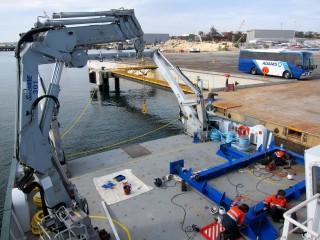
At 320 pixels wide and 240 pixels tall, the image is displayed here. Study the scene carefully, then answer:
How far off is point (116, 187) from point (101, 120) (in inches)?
660

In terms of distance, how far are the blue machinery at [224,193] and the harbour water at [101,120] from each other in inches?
280

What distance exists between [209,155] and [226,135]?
5.77 feet

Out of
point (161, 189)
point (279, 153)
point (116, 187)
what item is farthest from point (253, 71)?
point (116, 187)

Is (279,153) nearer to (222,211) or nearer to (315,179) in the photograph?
(222,211)

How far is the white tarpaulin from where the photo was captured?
879 cm

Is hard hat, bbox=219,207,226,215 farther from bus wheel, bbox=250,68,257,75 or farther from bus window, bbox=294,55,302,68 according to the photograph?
bus wheel, bbox=250,68,257,75

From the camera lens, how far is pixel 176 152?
1223 centimetres

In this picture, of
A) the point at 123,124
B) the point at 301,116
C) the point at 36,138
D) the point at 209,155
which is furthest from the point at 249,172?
the point at 123,124

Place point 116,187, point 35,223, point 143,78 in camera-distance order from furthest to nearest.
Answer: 1. point 143,78
2. point 116,187
3. point 35,223

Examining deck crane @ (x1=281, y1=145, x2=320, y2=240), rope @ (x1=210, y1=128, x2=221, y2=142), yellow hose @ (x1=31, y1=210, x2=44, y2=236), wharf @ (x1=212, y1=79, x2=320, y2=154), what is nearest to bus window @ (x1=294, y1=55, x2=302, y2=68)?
wharf @ (x1=212, y1=79, x2=320, y2=154)

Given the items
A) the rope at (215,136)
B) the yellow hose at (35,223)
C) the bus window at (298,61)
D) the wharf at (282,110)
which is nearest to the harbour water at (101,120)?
the wharf at (282,110)

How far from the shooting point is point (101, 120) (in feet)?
83.6

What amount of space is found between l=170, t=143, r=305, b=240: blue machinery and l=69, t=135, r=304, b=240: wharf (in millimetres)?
277

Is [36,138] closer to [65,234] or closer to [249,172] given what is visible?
[65,234]
